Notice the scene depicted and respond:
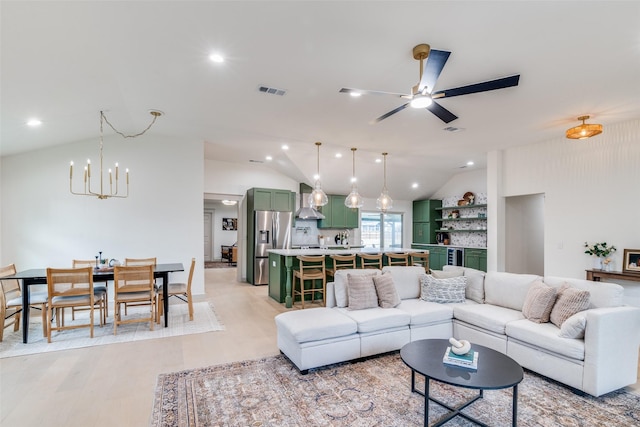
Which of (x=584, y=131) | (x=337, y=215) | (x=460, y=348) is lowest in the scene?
(x=460, y=348)

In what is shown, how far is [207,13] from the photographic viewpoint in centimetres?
228

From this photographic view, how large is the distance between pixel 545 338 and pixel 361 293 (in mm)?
1770

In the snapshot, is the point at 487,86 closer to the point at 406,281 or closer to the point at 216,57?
the point at 216,57

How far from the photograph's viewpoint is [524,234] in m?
6.77

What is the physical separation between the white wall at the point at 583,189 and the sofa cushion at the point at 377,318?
3.55 m

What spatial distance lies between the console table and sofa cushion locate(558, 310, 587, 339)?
7.84 feet

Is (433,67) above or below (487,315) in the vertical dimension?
above

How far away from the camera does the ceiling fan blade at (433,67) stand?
2217 millimetres

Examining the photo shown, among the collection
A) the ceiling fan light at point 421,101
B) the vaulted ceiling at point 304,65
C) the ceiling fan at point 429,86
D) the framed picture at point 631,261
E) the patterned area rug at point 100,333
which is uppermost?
the vaulted ceiling at point 304,65

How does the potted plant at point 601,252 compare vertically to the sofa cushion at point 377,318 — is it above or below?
above

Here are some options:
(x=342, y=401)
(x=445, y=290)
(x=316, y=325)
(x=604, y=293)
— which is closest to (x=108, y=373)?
(x=316, y=325)

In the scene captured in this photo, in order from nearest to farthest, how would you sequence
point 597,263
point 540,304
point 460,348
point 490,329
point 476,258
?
1. point 460,348
2. point 540,304
3. point 490,329
4. point 597,263
5. point 476,258

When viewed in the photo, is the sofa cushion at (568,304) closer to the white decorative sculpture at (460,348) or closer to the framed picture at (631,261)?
the white decorative sculpture at (460,348)

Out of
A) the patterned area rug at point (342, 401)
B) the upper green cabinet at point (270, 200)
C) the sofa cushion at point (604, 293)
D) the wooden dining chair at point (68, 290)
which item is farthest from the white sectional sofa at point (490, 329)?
the upper green cabinet at point (270, 200)
